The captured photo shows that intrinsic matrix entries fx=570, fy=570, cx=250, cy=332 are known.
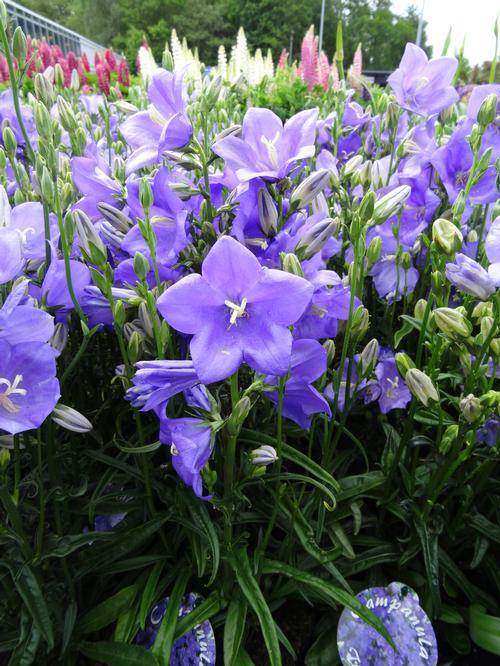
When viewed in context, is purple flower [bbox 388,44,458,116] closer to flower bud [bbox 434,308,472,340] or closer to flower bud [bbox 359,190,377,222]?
flower bud [bbox 359,190,377,222]

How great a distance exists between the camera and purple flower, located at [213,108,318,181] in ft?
4.38

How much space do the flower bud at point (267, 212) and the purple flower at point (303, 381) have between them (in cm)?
28

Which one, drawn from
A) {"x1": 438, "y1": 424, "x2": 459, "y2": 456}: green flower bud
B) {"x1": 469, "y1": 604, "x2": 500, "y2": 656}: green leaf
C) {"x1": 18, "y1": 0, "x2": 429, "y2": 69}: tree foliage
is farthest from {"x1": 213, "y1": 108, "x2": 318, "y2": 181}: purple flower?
{"x1": 18, "y1": 0, "x2": 429, "y2": 69}: tree foliage

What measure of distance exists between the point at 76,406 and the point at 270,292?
906 mm

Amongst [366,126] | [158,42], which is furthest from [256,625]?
[158,42]

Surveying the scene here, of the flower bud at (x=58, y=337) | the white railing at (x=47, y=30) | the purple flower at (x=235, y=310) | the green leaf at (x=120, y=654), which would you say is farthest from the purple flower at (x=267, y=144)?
the white railing at (x=47, y=30)

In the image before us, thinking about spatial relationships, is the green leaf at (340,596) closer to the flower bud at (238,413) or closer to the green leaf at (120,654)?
the green leaf at (120,654)

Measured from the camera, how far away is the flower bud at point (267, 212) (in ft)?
4.35

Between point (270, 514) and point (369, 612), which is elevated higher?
point (270, 514)

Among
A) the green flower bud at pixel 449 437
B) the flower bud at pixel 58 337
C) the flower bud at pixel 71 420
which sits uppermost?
the flower bud at pixel 58 337

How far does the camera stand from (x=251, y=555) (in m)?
1.67

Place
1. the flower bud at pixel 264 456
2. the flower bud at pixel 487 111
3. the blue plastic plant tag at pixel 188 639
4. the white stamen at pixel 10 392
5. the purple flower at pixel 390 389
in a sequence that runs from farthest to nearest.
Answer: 1. the purple flower at pixel 390 389
2. the flower bud at pixel 487 111
3. the blue plastic plant tag at pixel 188 639
4. the flower bud at pixel 264 456
5. the white stamen at pixel 10 392

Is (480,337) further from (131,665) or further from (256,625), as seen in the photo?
(131,665)

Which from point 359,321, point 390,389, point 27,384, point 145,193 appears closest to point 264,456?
point 359,321
